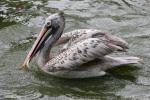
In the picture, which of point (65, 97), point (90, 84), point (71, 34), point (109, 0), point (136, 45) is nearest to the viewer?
point (65, 97)

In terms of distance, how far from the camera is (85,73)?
752 cm

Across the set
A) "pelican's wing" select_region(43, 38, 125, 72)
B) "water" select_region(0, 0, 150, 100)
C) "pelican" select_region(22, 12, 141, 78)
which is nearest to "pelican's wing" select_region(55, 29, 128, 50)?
"pelican" select_region(22, 12, 141, 78)

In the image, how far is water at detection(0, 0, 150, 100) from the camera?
7.11 meters

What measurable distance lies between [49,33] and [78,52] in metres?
0.74

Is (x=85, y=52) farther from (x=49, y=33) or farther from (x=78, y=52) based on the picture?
(x=49, y=33)

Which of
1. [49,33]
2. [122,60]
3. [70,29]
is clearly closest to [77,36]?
[49,33]

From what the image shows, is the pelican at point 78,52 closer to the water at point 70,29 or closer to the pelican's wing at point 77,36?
the pelican's wing at point 77,36

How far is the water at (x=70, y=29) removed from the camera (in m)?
7.11

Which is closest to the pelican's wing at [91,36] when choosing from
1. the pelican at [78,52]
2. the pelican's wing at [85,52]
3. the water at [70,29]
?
the pelican at [78,52]

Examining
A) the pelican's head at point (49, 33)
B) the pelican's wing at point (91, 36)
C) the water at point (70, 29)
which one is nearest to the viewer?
the water at point (70, 29)

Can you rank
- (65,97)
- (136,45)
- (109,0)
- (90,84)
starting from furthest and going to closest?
(109,0) → (136,45) → (90,84) → (65,97)

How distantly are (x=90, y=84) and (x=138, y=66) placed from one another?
0.95 meters

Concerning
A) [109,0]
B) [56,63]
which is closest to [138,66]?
[56,63]

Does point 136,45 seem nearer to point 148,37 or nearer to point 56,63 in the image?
point 148,37
